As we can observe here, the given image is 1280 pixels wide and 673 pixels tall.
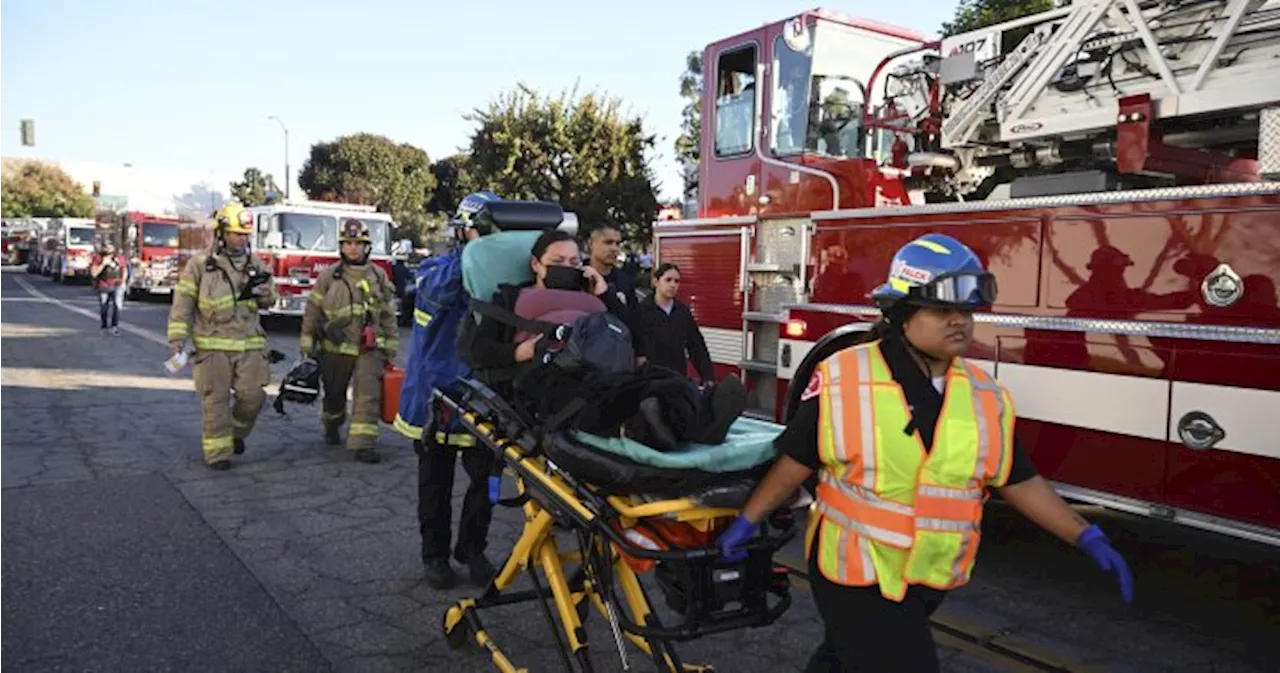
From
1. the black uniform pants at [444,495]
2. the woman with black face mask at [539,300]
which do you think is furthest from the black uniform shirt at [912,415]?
the black uniform pants at [444,495]

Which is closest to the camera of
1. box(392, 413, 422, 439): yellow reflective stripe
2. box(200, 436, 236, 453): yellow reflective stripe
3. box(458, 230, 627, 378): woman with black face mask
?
box(458, 230, 627, 378): woman with black face mask

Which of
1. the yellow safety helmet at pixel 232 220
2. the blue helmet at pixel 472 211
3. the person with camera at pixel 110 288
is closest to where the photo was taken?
the blue helmet at pixel 472 211

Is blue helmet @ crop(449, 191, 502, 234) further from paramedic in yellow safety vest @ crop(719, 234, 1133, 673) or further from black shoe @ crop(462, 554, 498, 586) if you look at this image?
paramedic in yellow safety vest @ crop(719, 234, 1133, 673)

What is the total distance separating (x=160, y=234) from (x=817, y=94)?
24.1m

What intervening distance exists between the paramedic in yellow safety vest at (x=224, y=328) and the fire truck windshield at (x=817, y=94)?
12.4 feet

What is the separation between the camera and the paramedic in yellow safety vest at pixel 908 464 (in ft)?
7.40

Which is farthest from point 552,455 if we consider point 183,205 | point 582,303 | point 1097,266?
point 183,205

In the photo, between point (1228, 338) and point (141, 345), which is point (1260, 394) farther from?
point (141, 345)

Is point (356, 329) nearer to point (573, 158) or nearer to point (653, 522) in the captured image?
point (653, 522)

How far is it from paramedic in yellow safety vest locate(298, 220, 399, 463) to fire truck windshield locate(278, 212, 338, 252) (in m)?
11.0

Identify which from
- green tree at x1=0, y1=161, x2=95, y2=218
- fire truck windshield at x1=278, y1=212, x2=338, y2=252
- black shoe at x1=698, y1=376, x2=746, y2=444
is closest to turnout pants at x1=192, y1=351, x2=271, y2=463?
black shoe at x1=698, y1=376, x2=746, y2=444

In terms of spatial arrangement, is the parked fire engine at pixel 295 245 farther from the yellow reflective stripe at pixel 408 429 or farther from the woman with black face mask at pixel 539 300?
the woman with black face mask at pixel 539 300

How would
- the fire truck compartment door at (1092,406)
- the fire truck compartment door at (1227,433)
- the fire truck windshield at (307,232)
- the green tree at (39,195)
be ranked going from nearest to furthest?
the fire truck compartment door at (1227,433), the fire truck compartment door at (1092,406), the fire truck windshield at (307,232), the green tree at (39,195)

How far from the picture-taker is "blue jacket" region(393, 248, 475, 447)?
14.3 feet
